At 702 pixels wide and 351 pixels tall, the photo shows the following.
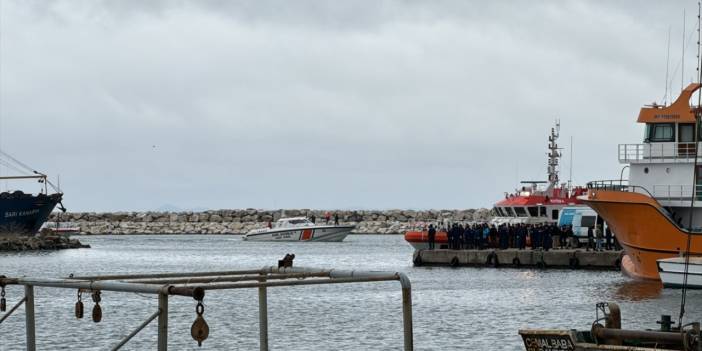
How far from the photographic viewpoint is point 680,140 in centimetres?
4912

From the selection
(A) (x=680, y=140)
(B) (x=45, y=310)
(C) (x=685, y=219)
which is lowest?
(B) (x=45, y=310)

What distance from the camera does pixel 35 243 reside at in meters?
99.9

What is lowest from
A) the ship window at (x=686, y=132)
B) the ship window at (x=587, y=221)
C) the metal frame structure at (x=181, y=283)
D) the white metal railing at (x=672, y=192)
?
the metal frame structure at (x=181, y=283)

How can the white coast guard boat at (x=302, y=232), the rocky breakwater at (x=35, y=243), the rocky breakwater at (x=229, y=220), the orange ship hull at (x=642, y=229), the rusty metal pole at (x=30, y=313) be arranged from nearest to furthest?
the rusty metal pole at (x=30, y=313)
the orange ship hull at (x=642, y=229)
the rocky breakwater at (x=35, y=243)
the white coast guard boat at (x=302, y=232)
the rocky breakwater at (x=229, y=220)

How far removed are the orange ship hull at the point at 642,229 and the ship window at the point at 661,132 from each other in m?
4.19

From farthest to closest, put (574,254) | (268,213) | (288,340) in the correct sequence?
(268,213)
(574,254)
(288,340)

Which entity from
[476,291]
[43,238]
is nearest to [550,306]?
[476,291]

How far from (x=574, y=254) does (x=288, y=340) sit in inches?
1020

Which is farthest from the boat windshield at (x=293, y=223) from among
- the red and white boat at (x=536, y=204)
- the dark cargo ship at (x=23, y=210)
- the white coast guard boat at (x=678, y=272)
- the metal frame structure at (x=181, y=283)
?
the metal frame structure at (x=181, y=283)

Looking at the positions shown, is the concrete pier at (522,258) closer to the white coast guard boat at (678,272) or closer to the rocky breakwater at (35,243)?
the white coast guard boat at (678,272)

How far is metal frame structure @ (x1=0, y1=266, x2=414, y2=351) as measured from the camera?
469 inches

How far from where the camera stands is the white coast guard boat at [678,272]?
42188 mm

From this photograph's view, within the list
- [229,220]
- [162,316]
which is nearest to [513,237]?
[162,316]

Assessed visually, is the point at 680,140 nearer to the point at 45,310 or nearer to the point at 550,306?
the point at 550,306
